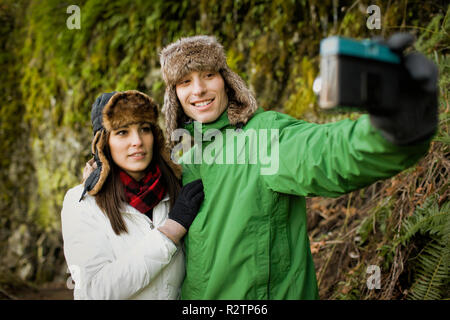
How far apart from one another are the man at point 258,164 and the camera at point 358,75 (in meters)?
0.07

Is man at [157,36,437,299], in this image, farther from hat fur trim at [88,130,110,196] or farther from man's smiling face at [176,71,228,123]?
hat fur trim at [88,130,110,196]

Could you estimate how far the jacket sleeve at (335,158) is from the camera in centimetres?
134

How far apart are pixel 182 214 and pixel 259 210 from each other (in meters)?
0.45

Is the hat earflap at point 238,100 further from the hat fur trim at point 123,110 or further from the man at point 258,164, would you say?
the hat fur trim at point 123,110

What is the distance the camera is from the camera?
1183 mm

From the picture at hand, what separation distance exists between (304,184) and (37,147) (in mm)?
7194

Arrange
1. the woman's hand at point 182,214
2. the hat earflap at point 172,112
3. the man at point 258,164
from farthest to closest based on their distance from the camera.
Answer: the hat earflap at point 172,112, the woman's hand at point 182,214, the man at point 258,164

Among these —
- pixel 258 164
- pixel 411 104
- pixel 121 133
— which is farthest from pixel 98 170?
pixel 411 104

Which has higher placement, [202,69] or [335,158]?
[202,69]

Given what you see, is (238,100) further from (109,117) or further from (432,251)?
(432,251)

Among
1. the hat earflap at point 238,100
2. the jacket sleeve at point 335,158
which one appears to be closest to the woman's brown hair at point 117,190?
the hat earflap at point 238,100

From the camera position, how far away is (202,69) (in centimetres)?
224

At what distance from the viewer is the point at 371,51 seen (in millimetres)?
1200

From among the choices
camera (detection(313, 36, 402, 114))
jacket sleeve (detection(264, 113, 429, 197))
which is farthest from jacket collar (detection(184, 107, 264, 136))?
camera (detection(313, 36, 402, 114))
